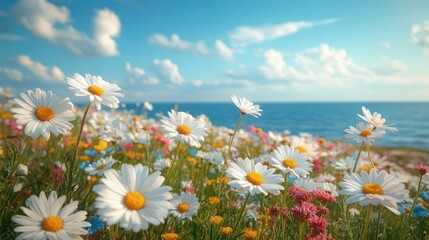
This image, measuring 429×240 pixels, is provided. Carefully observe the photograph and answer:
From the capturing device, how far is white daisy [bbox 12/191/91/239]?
1.26m

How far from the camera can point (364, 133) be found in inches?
80.8

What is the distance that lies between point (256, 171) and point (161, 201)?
30.9 inches

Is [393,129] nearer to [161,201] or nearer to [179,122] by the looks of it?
[179,122]

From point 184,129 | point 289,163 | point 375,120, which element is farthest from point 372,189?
point 184,129

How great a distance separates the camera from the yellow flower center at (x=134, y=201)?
120 cm

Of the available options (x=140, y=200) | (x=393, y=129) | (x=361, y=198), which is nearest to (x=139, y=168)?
(x=140, y=200)

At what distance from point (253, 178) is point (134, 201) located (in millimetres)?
783

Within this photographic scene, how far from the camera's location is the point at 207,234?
181cm

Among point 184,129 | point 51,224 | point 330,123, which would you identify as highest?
point 184,129

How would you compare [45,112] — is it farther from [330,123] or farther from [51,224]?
[330,123]

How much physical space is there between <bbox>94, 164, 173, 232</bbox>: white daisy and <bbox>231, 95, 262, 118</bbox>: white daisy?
0.95m

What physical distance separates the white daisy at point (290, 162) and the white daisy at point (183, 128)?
20.8 inches

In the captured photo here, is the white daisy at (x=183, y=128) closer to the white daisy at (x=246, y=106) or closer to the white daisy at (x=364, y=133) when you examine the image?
the white daisy at (x=246, y=106)

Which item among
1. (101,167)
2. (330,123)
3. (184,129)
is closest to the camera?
(184,129)
